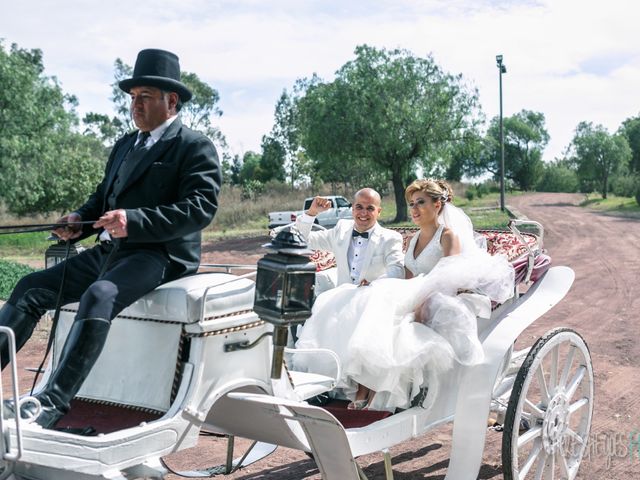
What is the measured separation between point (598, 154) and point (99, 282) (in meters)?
64.0

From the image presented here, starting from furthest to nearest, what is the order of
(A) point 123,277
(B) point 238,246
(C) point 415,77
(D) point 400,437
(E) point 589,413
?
(C) point 415,77 < (B) point 238,246 < (E) point 589,413 < (D) point 400,437 < (A) point 123,277

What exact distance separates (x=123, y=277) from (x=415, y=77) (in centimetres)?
2643

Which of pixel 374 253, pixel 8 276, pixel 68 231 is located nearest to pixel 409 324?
pixel 374 253

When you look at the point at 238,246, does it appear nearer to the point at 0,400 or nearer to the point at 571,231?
the point at 571,231

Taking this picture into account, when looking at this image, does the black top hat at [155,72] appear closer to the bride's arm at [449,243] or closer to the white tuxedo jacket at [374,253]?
the white tuxedo jacket at [374,253]

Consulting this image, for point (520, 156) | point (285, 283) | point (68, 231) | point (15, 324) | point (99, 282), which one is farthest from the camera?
point (520, 156)

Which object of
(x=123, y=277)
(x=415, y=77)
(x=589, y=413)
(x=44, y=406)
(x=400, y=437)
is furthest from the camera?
(x=415, y=77)

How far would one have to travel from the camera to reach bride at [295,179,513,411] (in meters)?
3.75

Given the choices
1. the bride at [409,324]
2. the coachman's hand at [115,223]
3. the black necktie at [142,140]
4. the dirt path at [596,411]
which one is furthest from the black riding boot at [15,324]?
the dirt path at [596,411]

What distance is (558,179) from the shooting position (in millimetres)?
78875

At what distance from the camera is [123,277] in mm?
2787

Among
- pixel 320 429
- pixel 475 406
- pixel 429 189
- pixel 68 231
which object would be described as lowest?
pixel 475 406

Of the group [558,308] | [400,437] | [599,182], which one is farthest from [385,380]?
[599,182]

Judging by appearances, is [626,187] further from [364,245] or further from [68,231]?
[68,231]
